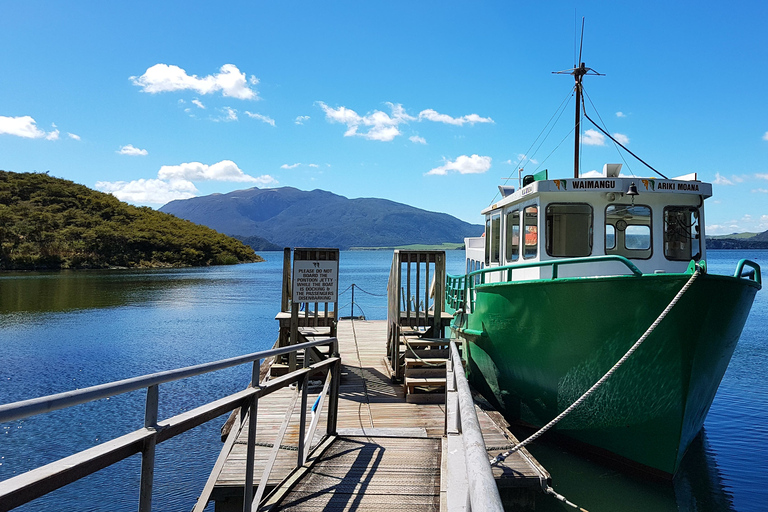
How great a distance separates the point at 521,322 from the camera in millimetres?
8086

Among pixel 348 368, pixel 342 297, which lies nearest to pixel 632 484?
pixel 348 368

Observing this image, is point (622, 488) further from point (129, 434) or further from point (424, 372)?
point (129, 434)

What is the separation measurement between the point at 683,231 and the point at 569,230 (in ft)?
5.74

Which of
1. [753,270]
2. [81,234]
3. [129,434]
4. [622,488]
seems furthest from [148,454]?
[81,234]

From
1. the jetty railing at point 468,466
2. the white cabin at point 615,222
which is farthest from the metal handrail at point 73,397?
the white cabin at point 615,222

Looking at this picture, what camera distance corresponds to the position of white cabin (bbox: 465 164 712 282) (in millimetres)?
8781

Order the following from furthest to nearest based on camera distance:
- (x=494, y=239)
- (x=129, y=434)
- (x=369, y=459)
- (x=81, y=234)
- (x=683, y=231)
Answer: (x=81, y=234) → (x=494, y=239) → (x=683, y=231) → (x=369, y=459) → (x=129, y=434)

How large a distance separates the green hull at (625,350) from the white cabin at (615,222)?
4.36 feet

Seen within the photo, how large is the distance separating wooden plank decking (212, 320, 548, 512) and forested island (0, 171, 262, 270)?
68892 mm

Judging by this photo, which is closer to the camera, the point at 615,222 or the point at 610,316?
the point at 610,316

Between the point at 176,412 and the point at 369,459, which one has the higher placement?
the point at 369,459

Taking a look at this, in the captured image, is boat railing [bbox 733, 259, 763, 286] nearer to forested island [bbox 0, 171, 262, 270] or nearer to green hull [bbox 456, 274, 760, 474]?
green hull [bbox 456, 274, 760, 474]

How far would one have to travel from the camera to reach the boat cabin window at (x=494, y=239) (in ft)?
37.1

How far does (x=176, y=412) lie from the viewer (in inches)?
444
